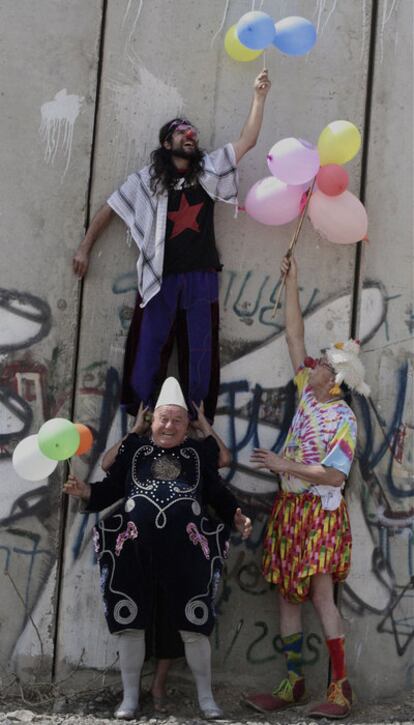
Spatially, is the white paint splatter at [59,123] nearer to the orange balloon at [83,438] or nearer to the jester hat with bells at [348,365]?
the orange balloon at [83,438]

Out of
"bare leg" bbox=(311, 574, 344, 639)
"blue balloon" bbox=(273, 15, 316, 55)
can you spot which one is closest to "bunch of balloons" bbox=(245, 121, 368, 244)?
"blue balloon" bbox=(273, 15, 316, 55)

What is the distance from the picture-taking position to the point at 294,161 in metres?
5.77

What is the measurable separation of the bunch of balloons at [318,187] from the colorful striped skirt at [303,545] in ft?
4.65

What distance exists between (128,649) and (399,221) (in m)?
2.73

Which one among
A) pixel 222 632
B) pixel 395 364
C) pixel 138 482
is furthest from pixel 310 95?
pixel 222 632

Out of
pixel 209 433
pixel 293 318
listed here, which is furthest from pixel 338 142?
pixel 209 433

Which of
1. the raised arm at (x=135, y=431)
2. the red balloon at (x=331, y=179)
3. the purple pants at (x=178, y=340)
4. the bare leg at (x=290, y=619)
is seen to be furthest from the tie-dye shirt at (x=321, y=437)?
the red balloon at (x=331, y=179)

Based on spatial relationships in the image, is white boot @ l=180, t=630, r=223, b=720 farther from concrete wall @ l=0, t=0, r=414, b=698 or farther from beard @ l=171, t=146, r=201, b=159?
beard @ l=171, t=146, r=201, b=159

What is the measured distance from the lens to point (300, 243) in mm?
6336

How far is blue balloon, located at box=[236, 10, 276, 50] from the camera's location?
18.6 feet

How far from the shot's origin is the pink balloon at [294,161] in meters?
5.77

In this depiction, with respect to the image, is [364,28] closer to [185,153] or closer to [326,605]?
[185,153]

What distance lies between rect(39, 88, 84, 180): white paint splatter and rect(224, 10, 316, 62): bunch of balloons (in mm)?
924

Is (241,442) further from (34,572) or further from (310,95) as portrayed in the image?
(310,95)
